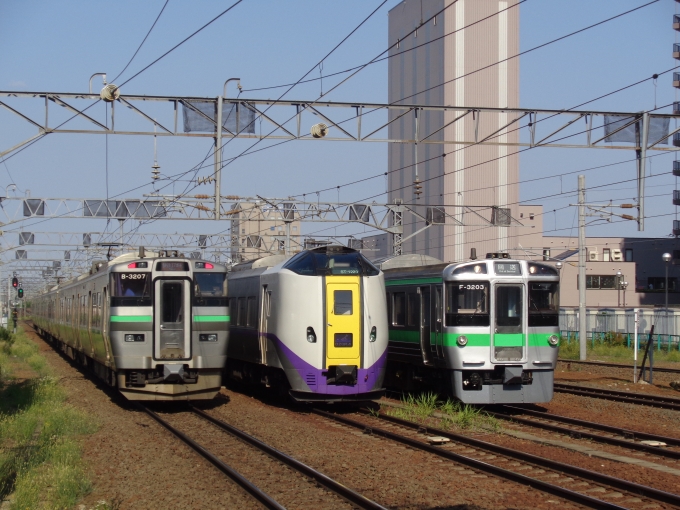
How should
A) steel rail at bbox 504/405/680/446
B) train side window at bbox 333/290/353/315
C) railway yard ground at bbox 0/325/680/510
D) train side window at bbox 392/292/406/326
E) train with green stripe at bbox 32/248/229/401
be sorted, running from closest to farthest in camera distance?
1. railway yard ground at bbox 0/325/680/510
2. steel rail at bbox 504/405/680/446
3. train side window at bbox 333/290/353/315
4. train with green stripe at bbox 32/248/229/401
5. train side window at bbox 392/292/406/326

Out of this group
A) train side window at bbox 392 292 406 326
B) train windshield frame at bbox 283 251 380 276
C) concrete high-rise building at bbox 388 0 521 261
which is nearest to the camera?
train windshield frame at bbox 283 251 380 276

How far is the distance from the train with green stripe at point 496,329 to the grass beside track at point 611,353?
57.3ft

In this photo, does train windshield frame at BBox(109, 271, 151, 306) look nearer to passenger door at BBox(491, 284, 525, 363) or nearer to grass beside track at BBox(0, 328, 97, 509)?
grass beside track at BBox(0, 328, 97, 509)

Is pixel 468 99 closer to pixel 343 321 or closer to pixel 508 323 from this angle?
pixel 508 323

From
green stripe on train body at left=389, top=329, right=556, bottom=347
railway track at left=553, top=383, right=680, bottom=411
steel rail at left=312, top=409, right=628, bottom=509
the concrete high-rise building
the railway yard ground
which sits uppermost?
the concrete high-rise building

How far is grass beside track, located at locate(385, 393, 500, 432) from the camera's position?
560 inches

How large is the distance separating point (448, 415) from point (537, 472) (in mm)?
5003

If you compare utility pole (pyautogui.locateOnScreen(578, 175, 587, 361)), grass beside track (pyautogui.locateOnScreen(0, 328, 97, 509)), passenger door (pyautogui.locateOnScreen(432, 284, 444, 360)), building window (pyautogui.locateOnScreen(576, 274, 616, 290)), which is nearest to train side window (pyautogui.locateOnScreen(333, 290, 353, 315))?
passenger door (pyautogui.locateOnScreen(432, 284, 444, 360))

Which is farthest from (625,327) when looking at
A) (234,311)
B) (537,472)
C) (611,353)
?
(537,472)

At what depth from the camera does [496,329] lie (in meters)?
15.7

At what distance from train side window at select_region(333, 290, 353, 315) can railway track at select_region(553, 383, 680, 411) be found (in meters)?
6.82

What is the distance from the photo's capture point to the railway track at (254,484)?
8641 millimetres

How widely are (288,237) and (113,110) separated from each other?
56.7 ft

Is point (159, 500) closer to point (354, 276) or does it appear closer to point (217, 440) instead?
point (217, 440)
